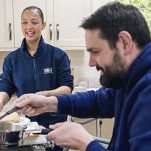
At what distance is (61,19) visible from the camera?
3309mm

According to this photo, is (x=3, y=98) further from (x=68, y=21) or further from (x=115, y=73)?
(x=68, y=21)

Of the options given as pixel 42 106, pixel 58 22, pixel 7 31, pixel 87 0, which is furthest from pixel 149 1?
pixel 42 106

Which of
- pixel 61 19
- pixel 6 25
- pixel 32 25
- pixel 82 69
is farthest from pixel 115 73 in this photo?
pixel 82 69

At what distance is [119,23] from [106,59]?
128 mm

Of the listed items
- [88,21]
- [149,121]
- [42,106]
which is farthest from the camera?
[42,106]

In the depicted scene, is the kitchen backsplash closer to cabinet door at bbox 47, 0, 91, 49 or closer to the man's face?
cabinet door at bbox 47, 0, 91, 49

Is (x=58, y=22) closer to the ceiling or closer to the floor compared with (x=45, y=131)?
closer to the ceiling

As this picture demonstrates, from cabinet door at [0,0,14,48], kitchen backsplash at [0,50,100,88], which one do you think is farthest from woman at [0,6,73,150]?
kitchen backsplash at [0,50,100,88]

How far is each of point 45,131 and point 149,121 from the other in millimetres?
653

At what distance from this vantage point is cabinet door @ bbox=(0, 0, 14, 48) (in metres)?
3.08

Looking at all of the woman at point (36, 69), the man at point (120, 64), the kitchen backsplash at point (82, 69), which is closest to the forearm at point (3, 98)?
the woman at point (36, 69)

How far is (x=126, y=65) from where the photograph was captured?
3.62 ft

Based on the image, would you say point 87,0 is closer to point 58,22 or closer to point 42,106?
point 58,22

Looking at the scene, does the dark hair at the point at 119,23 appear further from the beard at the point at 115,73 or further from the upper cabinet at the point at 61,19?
the upper cabinet at the point at 61,19
